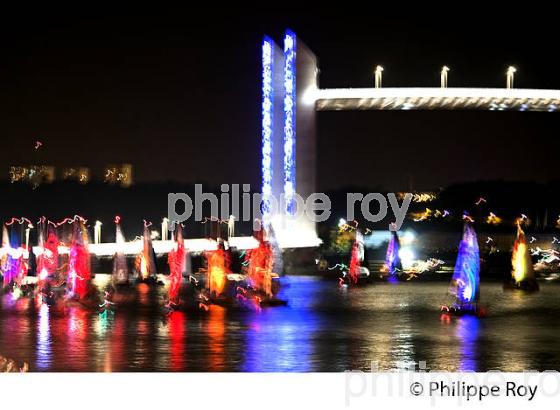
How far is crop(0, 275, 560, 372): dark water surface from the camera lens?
13.0 metres

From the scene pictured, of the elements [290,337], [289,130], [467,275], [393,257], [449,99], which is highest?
[449,99]

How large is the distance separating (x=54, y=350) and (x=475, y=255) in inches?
316

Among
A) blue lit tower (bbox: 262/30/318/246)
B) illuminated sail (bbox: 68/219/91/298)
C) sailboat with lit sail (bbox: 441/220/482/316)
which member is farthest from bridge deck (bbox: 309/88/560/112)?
sailboat with lit sail (bbox: 441/220/482/316)

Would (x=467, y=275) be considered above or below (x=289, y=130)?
below

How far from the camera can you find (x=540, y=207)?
78000 mm

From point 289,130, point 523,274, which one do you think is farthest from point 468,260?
point 289,130

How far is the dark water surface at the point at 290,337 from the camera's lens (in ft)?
42.8

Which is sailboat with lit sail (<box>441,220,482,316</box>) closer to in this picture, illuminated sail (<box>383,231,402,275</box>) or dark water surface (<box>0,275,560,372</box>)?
dark water surface (<box>0,275,560,372</box>)

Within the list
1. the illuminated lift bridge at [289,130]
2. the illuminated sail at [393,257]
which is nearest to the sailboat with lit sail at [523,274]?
the illuminated sail at [393,257]

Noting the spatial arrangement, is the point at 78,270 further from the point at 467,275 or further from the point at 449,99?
the point at 449,99

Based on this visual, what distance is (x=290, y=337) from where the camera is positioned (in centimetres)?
1572

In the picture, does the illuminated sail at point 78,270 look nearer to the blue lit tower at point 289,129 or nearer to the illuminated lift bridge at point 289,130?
the illuminated lift bridge at point 289,130
